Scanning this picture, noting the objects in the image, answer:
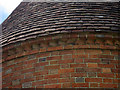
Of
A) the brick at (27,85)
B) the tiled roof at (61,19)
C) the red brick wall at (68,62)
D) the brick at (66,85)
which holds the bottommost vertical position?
the brick at (27,85)

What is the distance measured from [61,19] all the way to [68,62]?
4.55 ft

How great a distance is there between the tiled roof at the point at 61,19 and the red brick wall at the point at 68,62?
0.76 ft

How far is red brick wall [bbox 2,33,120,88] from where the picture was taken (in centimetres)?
516

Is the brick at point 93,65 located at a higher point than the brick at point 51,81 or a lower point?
higher

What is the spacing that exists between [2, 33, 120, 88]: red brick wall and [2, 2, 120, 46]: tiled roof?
0.76 ft

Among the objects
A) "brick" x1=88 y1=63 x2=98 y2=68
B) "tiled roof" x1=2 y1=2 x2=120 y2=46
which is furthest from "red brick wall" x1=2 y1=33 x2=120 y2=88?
"tiled roof" x1=2 y1=2 x2=120 y2=46

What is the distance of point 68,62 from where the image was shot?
212 inches

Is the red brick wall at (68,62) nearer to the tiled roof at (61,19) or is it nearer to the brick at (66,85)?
the brick at (66,85)

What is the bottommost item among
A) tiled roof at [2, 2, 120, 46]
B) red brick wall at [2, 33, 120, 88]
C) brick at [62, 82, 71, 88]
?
brick at [62, 82, 71, 88]

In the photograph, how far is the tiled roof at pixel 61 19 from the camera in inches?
225

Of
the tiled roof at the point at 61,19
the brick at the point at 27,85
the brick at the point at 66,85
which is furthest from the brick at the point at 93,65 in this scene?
the brick at the point at 27,85

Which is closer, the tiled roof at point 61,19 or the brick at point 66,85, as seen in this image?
the brick at point 66,85

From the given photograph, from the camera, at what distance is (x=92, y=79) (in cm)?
511

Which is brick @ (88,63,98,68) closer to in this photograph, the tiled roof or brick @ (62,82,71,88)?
brick @ (62,82,71,88)
